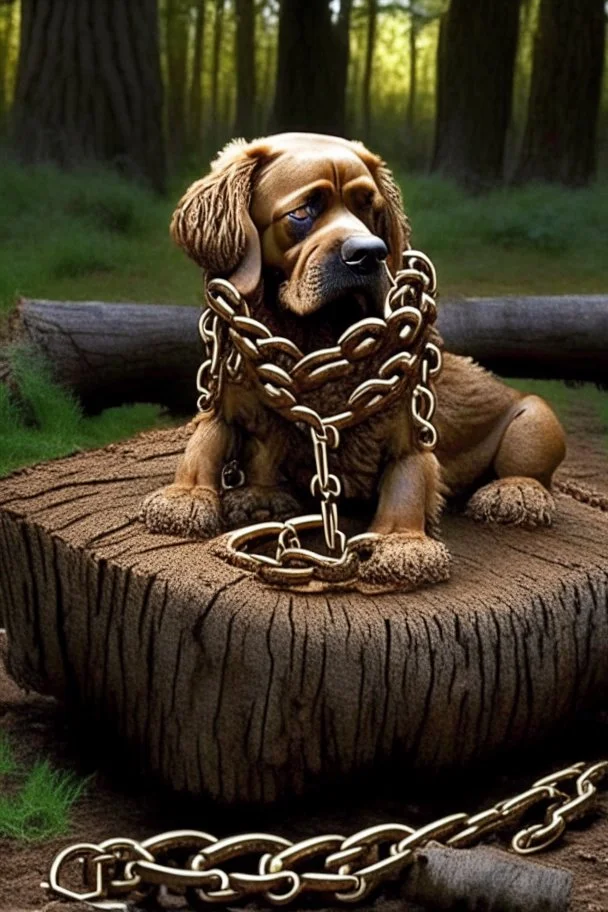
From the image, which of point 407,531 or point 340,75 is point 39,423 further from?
point 340,75

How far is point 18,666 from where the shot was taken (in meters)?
2.74

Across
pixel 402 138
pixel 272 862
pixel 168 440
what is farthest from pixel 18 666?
pixel 402 138

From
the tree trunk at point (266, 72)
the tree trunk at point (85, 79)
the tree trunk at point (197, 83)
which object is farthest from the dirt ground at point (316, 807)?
the tree trunk at point (197, 83)

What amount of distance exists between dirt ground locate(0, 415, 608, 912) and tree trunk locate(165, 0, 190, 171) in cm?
692

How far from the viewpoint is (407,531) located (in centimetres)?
240

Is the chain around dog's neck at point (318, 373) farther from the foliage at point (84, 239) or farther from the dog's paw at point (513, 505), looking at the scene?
the foliage at point (84, 239)

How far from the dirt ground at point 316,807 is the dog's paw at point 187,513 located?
451mm

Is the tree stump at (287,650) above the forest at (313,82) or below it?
below

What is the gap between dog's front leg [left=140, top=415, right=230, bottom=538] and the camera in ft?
8.01

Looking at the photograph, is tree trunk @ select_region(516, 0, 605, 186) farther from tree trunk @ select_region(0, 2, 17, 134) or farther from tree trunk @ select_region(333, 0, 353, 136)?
tree trunk @ select_region(0, 2, 17, 134)

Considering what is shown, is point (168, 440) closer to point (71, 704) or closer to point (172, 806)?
point (71, 704)

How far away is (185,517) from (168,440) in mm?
782

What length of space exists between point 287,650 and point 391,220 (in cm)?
82

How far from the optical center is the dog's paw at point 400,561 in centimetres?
232
